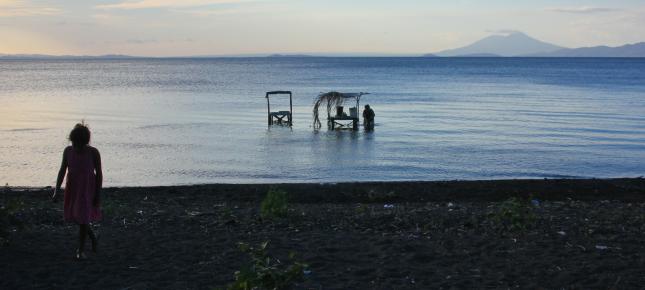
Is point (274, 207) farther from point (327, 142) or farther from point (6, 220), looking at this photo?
point (327, 142)

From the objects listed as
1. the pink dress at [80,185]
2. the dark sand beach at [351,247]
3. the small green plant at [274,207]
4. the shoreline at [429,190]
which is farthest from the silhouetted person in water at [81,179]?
the shoreline at [429,190]

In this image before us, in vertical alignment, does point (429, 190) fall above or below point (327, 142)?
above

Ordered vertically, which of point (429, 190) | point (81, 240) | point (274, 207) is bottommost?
point (429, 190)

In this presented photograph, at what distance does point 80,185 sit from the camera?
7.69 meters

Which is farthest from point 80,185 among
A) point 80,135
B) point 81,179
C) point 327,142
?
point 327,142

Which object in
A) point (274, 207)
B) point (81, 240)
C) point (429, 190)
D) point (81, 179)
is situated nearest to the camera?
point (81, 179)

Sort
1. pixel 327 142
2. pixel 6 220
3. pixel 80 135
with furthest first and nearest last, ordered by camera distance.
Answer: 1. pixel 327 142
2. pixel 6 220
3. pixel 80 135

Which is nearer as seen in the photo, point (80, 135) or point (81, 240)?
point (80, 135)

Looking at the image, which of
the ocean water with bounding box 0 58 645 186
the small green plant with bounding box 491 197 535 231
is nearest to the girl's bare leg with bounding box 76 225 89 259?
the small green plant with bounding box 491 197 535 231

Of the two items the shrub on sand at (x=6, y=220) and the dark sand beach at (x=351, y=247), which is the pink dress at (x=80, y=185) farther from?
the shrub on sand at (x=6, y=220)

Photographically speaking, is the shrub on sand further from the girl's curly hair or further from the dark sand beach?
the girl's curly hair

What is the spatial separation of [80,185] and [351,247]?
317 cm

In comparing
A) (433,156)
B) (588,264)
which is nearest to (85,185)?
(588,264)

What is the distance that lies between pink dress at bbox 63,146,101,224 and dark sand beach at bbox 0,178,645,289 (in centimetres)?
56
